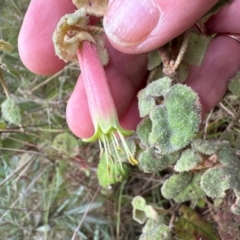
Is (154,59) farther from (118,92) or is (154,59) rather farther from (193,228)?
(193,228)

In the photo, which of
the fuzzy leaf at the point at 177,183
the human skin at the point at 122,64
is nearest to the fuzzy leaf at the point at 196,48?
the human skin at the point at 122,64

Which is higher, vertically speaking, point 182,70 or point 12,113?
point 182,70

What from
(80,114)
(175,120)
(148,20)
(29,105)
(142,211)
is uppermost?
(148,20)

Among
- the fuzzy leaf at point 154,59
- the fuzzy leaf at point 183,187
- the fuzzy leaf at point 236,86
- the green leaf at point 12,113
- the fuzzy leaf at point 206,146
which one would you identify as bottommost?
the fuzzy leaf at point 183,187

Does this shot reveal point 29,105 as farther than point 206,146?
Yes

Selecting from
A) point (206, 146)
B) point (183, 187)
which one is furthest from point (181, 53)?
point (183, 187)

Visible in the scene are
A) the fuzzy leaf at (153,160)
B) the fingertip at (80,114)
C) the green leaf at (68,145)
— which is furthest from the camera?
the green leaf at (68,145)

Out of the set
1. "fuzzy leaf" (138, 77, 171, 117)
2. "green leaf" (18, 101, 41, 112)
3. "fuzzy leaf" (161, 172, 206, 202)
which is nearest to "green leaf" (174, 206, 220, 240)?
"fuzzy leaf" (161, 172, 206, 202)

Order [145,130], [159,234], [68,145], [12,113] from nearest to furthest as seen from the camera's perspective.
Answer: [145,130], [159,234], [12,113], [68,145]

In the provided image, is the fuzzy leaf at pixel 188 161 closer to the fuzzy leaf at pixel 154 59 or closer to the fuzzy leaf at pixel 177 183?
the fuzzy leaf at pixel 177 183
